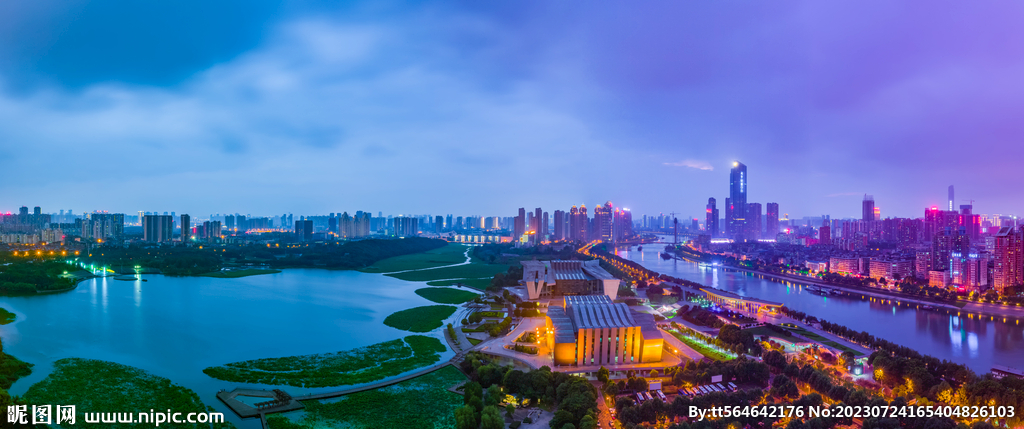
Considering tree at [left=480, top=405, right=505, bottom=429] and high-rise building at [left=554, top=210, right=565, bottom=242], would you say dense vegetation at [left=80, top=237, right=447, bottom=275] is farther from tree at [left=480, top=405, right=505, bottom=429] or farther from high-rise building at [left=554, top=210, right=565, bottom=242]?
tree at [left=480, top=405, right=505, bottom=429]

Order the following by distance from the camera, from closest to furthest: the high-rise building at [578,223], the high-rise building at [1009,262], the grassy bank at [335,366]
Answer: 1. the grassy bank at [335,366]
2. the high-rise building at [1009,262]
3. the high-rise building at [578,223]

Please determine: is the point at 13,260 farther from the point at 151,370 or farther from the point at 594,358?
the point at 594,358

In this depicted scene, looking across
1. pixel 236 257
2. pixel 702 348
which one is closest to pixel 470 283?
pixel 702 348

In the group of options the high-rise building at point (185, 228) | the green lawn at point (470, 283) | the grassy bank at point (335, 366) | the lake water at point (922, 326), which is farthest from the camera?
the high-rise building at point (185, 228)

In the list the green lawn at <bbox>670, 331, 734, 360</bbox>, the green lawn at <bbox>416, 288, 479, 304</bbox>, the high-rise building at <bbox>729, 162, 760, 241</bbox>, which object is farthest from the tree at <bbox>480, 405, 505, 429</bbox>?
the high-rise building at <bbox>729, 162, 760, 241</bbox>

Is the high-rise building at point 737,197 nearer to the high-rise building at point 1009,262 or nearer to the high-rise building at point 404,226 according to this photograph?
the high-rise building at point 404,226

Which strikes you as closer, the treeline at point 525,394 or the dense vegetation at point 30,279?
the treeline at point 525,394

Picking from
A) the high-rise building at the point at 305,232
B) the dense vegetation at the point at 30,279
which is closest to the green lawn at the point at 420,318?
the dense vegetation at the point at 30,279

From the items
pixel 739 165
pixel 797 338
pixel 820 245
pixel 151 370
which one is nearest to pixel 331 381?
pixel 151 370
